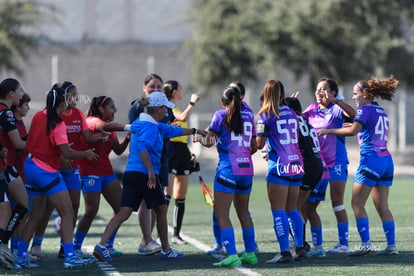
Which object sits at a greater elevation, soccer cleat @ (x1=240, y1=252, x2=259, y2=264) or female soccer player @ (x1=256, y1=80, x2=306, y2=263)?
female soccer player @ (x1=256, y1=80, x2=306, y2=263)

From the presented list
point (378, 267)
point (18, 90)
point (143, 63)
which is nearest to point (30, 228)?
point (18, 90)

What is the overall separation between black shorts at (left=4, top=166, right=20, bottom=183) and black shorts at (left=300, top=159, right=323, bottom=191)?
10.9ft

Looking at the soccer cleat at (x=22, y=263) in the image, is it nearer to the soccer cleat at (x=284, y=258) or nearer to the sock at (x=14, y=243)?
the sock at (x=14, y=243)

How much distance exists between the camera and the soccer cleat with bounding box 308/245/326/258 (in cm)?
1059

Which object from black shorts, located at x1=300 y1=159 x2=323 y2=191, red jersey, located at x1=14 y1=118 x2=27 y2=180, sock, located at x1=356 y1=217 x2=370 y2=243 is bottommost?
sock, located at x1=356 y1=217 x2=370 y2=243

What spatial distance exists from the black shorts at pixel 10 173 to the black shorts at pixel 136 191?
1228mm

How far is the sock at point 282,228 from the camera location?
32.2 ft

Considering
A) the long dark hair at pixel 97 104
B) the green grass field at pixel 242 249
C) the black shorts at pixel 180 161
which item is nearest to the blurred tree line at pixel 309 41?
the green grass field at pixel 242 249

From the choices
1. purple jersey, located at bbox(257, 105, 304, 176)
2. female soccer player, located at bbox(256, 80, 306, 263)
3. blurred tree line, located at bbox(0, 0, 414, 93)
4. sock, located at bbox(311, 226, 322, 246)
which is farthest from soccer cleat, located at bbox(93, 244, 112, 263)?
blurred tree line, located at bbox(0, 0, 414, 93)

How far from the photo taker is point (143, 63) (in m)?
46.2

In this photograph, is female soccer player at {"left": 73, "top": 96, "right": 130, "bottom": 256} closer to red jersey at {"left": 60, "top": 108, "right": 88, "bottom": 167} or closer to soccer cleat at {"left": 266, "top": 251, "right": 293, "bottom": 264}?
red jersey at {"left": 60, "top": 108, "right": 88, "bottom": 167}

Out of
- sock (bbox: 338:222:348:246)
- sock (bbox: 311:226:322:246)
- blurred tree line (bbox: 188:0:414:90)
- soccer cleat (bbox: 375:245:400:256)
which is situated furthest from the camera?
blurred tree line (bbox: 188:0:414:90)

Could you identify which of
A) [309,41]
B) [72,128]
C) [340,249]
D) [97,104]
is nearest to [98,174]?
[72,128]

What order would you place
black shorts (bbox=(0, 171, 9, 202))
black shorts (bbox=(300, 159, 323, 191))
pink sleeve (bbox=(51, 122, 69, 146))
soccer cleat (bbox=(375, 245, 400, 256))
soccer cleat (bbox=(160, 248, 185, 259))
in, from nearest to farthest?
pink sleeve (bbox=(51, 122, 69, 146)) → black shorts (bbox=(0, 171, 9, 202)) → black shorts (bbox=(300, 159, 323, 191)) → soccer cleat (bbox=(375, 245, 400, 256)) → soccer cleat (bbox=(160, 248, 185, 259))
